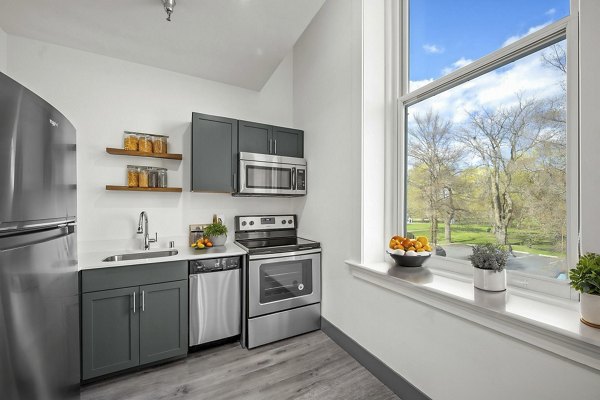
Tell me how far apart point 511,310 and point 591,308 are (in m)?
0.24

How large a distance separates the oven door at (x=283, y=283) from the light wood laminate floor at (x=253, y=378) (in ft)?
1.21

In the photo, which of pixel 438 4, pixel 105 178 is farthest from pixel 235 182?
pixel 438 4

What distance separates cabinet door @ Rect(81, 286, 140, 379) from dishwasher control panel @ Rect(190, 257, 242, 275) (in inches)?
16.4

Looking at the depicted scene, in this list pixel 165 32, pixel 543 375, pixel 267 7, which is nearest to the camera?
pixel 543 375

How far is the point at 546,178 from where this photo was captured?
1208mm

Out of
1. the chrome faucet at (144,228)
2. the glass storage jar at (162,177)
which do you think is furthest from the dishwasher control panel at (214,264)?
the glass storage jar at (162,177)

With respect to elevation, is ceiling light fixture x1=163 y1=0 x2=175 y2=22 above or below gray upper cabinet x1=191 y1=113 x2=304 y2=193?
above

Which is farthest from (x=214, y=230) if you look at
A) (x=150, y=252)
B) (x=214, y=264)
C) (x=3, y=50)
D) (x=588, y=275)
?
(x=588, y=275)

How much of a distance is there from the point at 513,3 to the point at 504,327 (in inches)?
64.3

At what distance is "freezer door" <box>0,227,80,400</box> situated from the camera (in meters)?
0.69

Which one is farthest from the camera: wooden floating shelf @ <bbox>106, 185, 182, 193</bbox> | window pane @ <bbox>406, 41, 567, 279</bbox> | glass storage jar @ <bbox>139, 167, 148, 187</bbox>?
glass storage jar @ <bbox>139, 167, 148, 187</bbox>

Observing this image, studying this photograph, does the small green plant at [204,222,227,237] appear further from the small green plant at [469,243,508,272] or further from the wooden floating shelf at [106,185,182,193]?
the small green plant at [469,243,508,272]

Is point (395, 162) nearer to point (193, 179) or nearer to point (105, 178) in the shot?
point (193, 179)

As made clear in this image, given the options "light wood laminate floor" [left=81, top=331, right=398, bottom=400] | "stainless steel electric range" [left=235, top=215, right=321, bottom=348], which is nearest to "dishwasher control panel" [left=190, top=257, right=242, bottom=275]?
"stainless steel electric range" [left=235, top=215, right=321, bottom=348]
